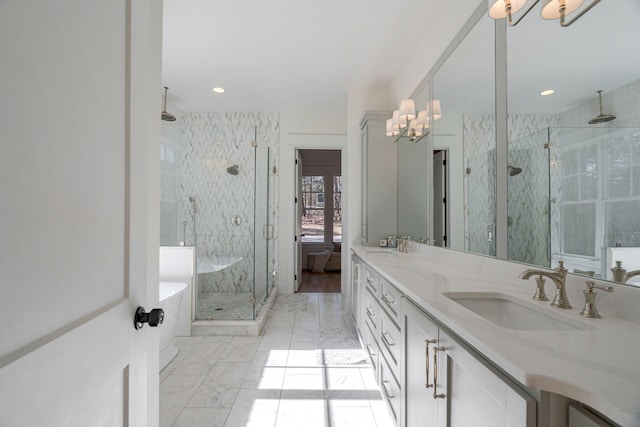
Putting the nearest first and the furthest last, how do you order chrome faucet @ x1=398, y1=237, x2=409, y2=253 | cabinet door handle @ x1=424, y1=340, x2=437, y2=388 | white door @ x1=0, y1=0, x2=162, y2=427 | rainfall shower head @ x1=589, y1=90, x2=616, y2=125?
white door @ x1=0, y1=0, x2=162, y2=427 → rainfall shower head @ x1=589, y1=90, x2=616, y2=125 → cabinet door handle @ x1=424, y1=340, x2=437, y2=388 → chrome faucet @ x1=398, y1=237, x2=409, y2=253

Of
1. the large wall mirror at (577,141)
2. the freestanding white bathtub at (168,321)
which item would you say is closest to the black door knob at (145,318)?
the large wall mirror at (577,141)

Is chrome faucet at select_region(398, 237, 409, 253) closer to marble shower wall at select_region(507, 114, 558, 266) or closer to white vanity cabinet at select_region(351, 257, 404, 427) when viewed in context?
white vanity cabinet at select_region(351, 257, 404, 427)

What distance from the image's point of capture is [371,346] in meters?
2.10

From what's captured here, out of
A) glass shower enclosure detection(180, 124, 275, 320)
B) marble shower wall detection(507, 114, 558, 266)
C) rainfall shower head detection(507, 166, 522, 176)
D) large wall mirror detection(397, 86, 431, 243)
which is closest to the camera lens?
marble shower wall detection(507, 114, 558, 266)

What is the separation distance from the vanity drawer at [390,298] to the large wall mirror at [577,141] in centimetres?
57

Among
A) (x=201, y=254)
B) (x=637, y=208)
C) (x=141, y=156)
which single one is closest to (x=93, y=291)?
(x=141, y=156)

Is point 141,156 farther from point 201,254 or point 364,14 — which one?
point 201,254

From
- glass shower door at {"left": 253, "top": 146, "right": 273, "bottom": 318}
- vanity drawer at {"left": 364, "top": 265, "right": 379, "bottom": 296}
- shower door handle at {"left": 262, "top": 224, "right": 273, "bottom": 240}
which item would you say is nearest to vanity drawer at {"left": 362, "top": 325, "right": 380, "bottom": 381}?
vanity drawer at {"left": 364, "top": 265, "right": 379, "bottom": 296}

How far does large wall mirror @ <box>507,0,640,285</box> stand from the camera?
2.87 feet

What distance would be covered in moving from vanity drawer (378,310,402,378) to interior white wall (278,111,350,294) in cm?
278

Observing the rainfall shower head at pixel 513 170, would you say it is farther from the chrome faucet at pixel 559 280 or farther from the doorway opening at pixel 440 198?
the doorway opening at pixel 440 198

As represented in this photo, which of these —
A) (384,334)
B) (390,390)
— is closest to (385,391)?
(390,390)

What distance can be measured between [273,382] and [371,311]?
0.84 meters

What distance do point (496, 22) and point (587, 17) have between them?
57cm
